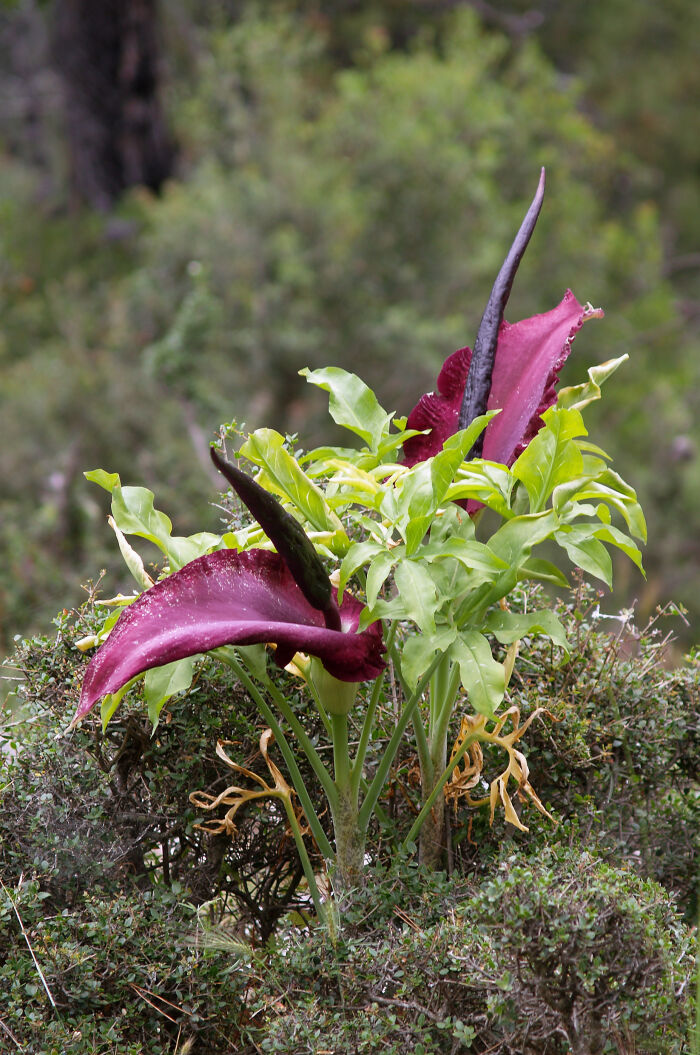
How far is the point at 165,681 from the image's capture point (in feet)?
2.70

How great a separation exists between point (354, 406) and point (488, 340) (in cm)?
14

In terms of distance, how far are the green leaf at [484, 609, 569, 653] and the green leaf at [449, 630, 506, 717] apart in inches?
1.1

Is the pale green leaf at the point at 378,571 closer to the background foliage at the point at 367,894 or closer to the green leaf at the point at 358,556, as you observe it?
the green leaf at the point at 358,556

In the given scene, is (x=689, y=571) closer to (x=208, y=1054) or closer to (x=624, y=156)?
(x=624, y=156)

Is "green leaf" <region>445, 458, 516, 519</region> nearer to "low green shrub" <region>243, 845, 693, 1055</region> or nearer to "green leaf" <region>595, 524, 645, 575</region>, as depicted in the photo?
"green leaf" <region>595, 524, 645, 575</region>

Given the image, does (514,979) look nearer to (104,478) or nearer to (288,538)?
(288,538)

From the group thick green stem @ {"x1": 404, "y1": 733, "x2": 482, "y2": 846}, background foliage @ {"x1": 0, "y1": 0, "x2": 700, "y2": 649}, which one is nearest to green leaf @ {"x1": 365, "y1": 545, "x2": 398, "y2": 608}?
thick green stem @ {"x1": 404, "y1": 733, "x2": 482, "y2": 846}

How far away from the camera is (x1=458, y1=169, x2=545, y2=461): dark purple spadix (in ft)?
3.06

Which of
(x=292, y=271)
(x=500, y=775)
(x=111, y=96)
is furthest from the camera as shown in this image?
(x=111, y=96)

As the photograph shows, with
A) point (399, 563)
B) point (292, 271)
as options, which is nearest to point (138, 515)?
point (399, 563)

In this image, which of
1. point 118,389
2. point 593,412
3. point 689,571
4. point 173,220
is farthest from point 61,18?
point 689,571

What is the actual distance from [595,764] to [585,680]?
0.10 metres

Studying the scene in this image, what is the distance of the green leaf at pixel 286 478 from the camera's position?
2.68ft

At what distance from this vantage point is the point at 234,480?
27.7 inches
